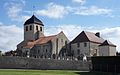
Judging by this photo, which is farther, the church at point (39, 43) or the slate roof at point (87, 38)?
the slate roof at point (87, 38)

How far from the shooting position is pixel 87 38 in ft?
260

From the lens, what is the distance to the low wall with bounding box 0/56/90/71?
49312 mm

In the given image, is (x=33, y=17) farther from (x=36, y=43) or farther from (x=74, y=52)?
(x=74, y=52)

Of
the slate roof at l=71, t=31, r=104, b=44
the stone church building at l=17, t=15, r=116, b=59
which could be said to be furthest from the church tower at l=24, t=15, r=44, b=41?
the slate roof at l=71, t=31, r=104, b=44

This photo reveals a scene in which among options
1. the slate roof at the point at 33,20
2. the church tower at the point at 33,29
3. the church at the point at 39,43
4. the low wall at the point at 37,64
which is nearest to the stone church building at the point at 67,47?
the church at the point at 39,43

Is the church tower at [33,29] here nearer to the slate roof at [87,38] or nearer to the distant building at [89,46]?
Answer: the distant building at [89,46]

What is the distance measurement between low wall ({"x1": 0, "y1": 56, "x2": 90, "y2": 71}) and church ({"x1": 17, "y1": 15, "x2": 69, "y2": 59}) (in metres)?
16.1

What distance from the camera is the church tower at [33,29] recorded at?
88750 mm

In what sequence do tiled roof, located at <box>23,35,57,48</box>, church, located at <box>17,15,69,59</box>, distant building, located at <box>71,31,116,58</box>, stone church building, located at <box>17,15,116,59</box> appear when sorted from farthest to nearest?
tiled roof, located at <box>23,35,57,48</box>, church, located at <box>17,15,69,59</box>, stone church building, located at <box>17,15,116,59</box>, distant building, located at <box>71,31,116,58</box>

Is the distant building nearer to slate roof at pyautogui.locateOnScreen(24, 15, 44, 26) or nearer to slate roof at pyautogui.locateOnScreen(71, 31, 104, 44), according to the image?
slate roof at pyautogui.locateOnScreen(71, 31, 104, 44)

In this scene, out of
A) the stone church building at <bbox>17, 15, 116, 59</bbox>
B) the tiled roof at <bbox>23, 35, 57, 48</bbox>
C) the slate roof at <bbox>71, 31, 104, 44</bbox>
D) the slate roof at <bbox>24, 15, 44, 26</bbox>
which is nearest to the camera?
the stone church building at <bbox>17, 15, 116, 59</bbox>

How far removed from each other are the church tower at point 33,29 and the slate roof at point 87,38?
12.9m

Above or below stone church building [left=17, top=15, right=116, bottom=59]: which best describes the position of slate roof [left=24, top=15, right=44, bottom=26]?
above

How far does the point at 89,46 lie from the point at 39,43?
47.2ft
